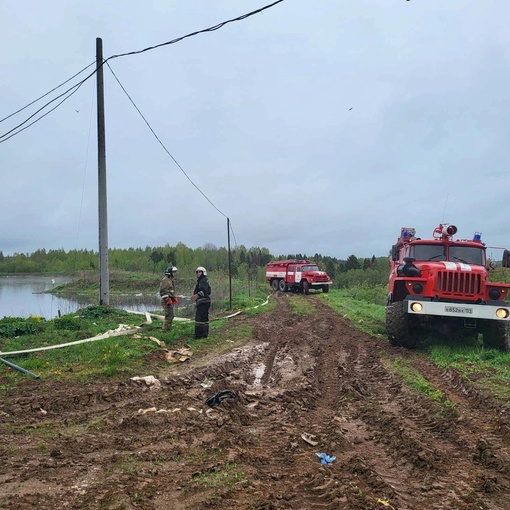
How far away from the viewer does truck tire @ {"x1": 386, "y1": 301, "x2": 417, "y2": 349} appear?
10.2 m

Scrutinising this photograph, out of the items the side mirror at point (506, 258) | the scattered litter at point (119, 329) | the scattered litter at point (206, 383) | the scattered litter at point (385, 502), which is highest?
the side mirror at point (506, 258)

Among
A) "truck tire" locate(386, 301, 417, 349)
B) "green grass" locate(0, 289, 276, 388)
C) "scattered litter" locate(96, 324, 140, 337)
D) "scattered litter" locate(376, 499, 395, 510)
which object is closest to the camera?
"scattered litter" locate(376, 499, 395, 510)

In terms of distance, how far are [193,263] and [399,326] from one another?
58.9 m

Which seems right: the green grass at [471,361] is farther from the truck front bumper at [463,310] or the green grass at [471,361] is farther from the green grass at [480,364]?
the truck front bumper at [463,310]

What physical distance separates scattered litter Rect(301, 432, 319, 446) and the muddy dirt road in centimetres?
1

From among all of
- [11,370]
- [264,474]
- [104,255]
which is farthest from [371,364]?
[104,255]

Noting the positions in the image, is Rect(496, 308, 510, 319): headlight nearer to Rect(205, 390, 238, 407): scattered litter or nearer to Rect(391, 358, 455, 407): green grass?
Rect(391, 358, 455, 407): green grass

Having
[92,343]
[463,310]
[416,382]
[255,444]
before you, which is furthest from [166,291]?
[255,444]

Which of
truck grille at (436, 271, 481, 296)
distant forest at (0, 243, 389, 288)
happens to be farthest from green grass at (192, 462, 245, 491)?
distant forest at (0, 243, 389, 288)

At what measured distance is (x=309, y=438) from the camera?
497cm

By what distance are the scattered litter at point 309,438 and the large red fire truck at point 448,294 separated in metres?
5.27

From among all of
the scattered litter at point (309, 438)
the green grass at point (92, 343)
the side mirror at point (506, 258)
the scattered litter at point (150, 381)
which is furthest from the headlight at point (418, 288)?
the scattered litter at point (309, 438)

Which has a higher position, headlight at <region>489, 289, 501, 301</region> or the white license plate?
headlight at <region>489, 289, 501, 301</region>

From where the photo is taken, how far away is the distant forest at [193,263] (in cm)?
4953
